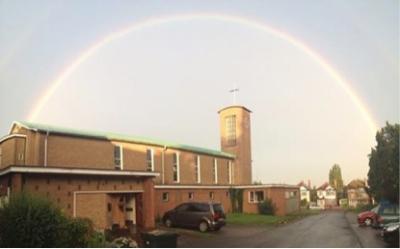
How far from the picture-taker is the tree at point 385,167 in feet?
67.9

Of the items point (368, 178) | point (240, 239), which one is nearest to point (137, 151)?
point (240, 239)

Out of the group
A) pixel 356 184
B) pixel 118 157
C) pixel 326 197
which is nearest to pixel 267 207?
pixel 326 197

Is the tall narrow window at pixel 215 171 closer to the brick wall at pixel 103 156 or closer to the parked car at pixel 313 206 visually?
the brick wall at pixel 103 156

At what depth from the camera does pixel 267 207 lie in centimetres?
3291

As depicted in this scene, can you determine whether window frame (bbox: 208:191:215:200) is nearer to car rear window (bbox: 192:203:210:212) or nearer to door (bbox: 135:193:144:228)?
car rear window (bbox: 192:203:210:212)

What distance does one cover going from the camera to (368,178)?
2164cm

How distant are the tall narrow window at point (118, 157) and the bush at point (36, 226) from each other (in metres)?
10.4

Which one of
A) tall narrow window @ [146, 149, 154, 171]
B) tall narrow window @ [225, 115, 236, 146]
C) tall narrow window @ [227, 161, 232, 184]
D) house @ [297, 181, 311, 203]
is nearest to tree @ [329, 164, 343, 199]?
house @ [297, 181, 311, 203]

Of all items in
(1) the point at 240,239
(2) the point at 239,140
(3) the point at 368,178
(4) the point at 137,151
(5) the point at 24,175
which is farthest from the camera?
(2) the point at 239,140

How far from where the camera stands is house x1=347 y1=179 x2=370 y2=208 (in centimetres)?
2273

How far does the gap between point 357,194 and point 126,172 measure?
12.3 metres

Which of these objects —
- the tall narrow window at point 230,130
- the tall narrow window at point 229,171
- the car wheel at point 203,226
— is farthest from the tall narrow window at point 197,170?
the car wheel at point 203,226

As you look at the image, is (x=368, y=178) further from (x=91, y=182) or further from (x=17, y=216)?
(x=17, y=216)

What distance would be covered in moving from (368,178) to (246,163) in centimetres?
1317
